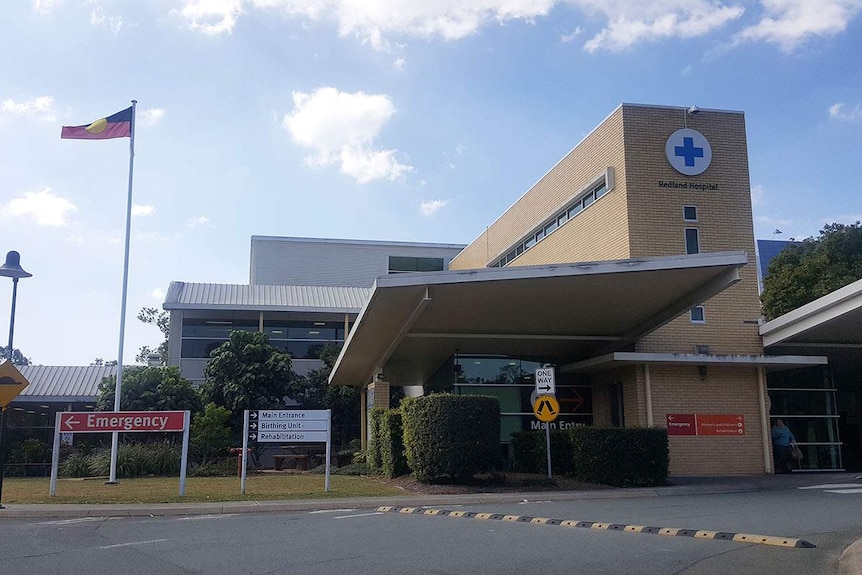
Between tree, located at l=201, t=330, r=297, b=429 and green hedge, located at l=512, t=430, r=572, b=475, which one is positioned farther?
tree, located at l=201, t=330, r=297, b=429

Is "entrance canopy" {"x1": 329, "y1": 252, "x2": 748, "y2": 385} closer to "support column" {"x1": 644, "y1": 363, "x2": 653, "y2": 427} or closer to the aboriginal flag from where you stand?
"support column" {"x1": 644, "y1": 363, "x2": 653, "y2": 427}

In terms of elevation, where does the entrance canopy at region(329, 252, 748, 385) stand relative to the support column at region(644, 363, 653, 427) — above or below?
above

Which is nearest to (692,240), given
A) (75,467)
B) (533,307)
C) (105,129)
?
(533,307)

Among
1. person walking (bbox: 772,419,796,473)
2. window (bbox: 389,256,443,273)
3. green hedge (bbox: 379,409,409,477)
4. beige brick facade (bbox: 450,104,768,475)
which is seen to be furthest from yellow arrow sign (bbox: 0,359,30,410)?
window (bbox: 389,256,443,273)

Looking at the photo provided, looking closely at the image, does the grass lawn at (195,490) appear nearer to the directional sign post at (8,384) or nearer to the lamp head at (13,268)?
the directional sign post at (8,384)

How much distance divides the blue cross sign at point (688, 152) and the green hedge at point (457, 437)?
29.0 ft

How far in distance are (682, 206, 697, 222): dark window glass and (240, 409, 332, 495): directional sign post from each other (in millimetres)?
10647

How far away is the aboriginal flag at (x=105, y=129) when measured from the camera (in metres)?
21.4

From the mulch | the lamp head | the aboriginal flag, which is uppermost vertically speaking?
the aboriginal flag

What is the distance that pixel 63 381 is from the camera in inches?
1227

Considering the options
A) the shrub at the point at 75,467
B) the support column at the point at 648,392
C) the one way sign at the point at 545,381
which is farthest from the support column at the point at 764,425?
the shrub at the point at 75,467

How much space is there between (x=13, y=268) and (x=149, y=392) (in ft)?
32.7

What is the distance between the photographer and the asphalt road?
27.3 ft

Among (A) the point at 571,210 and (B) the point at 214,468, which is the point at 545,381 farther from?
(B) the point at 214,468
